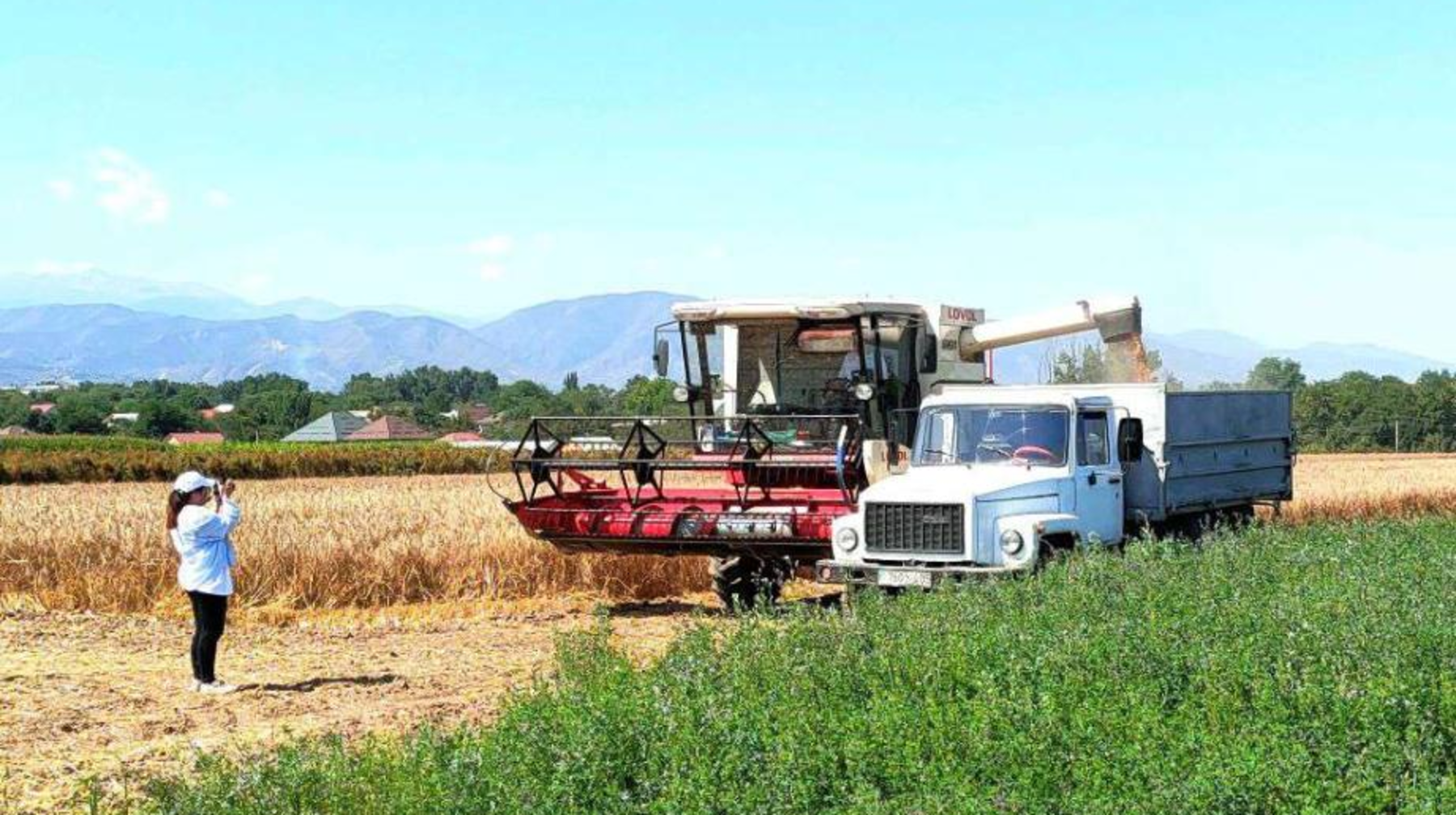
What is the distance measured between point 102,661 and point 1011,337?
10.8 m

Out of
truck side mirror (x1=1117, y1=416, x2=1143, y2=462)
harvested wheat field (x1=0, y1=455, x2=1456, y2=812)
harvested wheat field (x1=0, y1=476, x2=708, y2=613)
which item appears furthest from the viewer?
harvested wheat field (x1=0, y1=476, x2=708, y2=613)

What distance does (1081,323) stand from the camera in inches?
774

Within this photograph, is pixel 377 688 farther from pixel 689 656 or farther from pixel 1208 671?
pixel 1208 671

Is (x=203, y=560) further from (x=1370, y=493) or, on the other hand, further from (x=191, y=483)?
(x=1370, y=493)

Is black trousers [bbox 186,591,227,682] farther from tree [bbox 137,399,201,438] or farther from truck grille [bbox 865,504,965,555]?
tree [bbox 137,399,201,438]

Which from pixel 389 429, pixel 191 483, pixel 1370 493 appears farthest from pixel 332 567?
pixel 389 429

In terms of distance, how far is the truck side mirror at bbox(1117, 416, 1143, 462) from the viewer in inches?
599

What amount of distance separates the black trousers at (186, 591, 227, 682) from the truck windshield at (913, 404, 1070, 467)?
21.6ft

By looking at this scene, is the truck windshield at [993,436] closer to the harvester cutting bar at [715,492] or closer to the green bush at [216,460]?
the harvester cutting bar at [715,492]

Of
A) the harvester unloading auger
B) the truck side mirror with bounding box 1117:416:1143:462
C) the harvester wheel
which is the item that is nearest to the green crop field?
the truck side mirror with bounding box 1117:416:1143:462

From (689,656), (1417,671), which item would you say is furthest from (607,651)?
(1417,671)

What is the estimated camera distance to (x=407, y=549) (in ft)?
60.7

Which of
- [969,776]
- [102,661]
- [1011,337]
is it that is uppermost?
[1011,337]

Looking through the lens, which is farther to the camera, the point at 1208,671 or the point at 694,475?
the point at 694,475
